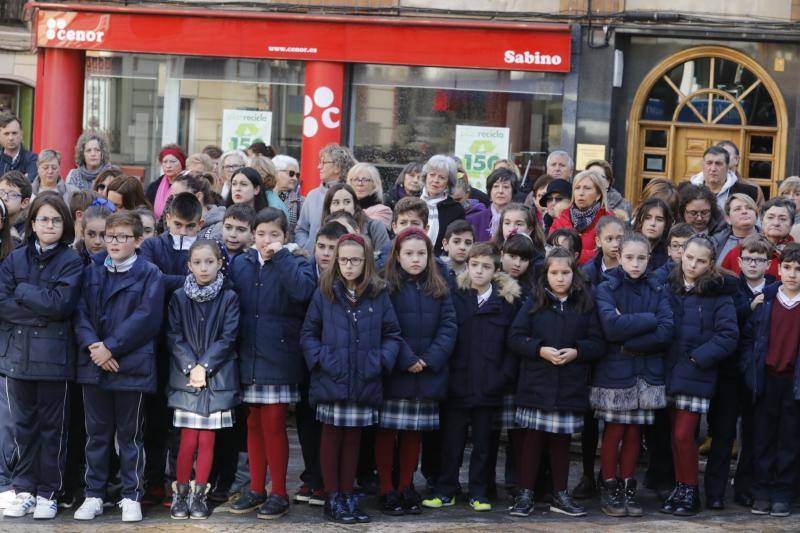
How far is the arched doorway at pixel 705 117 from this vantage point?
59.0ft

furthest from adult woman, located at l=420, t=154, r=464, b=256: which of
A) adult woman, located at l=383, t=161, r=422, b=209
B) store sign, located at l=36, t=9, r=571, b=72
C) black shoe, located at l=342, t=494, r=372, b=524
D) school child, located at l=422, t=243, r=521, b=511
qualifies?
store sign, located at l=36, t=9, r=571, b=72

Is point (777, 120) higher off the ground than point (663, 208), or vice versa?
point (777, 120)

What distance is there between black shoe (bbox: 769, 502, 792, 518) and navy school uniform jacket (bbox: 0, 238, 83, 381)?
14.6ft

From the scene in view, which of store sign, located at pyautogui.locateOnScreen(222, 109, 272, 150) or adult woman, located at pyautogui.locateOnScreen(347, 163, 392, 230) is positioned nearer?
adult woman, located at pyautogui.locateOnScreen(347, 163, 392, 230)

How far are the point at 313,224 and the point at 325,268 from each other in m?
2.03

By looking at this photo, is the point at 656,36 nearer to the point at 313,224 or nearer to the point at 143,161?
the point at 143,161

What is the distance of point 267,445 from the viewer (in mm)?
8531

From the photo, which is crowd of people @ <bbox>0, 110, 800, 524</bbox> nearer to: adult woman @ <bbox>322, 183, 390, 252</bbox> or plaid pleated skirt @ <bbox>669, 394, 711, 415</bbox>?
plaid pleated skirt @ <bbox>669, 394, 711, 415</bbox>

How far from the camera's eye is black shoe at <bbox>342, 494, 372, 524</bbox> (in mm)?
8344

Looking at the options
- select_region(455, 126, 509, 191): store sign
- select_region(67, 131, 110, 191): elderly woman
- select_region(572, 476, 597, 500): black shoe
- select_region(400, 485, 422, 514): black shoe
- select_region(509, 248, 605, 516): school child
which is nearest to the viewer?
select_region(509, 248, 605, 516): school child

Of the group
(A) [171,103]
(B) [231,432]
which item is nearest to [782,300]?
(B) [231,432]

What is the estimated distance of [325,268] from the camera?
8.70 meters

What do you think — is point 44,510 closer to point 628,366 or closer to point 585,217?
point 628,366

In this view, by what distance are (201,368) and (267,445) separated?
2.16 ft
